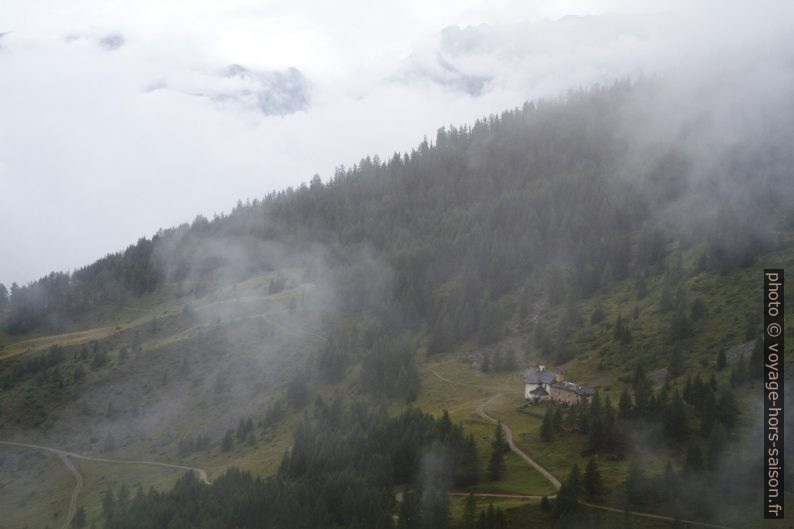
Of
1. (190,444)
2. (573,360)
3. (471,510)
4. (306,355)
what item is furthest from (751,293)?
(190,444)

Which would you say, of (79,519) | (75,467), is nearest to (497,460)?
(79,519)

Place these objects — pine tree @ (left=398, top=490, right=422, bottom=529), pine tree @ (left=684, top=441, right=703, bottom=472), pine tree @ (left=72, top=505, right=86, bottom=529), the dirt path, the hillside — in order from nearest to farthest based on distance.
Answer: pine tree @ (left=684, top=441, right=703, bottom=472) < pine tree @ (left=398, top=490, right=422, bottom=529) < the hillside < the dirt path < pine tree @ (left=72, top=505, right=86, bottom=529)

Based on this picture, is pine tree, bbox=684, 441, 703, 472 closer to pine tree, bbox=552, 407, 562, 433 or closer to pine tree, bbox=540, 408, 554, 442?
pine tree, bbox=552, 407, 562, 433

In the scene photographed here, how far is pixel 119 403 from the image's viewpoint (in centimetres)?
18012

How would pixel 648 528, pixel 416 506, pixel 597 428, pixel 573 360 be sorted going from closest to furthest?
pixel 648 528, pixel 416 506, pixel 597 428, pixel 573 360

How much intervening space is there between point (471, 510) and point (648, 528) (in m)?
20.2

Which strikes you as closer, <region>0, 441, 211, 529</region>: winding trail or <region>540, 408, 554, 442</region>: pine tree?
<region>540, 408, 554, 442</region>: pine tree

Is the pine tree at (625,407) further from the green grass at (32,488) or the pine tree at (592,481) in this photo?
the green grass at (32,488)

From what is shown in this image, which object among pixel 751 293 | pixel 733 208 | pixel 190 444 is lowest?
pixel 190 444

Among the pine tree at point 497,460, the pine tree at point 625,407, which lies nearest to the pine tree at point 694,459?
the pine tree at point 625,407

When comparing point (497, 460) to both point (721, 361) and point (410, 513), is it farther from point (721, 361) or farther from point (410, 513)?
point (721, 361)

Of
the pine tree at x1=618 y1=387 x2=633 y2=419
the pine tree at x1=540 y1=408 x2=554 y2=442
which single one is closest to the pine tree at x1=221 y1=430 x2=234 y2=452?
the pine tree at x1=540 y1=408 x2=554 y2=442

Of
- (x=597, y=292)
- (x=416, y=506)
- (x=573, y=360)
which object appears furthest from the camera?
(x=597, y=292)

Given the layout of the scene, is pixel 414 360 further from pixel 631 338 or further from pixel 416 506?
pixel 416 506
